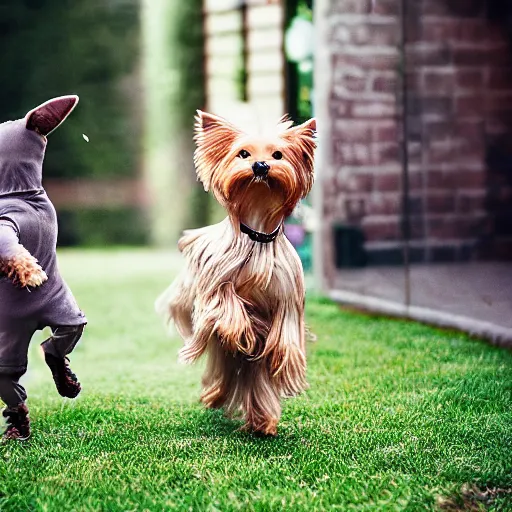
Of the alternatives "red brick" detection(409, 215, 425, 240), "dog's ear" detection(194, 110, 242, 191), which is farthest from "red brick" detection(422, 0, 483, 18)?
"dog's ear" detection(194, 110, 242, 191)

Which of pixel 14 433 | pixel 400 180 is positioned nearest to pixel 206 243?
pixel 14 433

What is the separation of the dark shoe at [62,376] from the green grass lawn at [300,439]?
0.19 meters

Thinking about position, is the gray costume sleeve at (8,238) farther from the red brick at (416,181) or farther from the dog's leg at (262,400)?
the red brick at (416,181)

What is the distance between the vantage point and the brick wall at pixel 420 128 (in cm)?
582

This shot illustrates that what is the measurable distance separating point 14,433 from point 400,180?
3.88m

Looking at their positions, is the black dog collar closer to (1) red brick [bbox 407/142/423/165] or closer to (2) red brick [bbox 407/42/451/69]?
(2) red brick [bbox 407/42/451/69]

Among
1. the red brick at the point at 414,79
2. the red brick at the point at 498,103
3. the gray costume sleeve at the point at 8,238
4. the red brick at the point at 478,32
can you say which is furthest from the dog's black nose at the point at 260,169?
the red brick at the point at 414,79

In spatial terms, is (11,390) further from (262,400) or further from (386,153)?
(386,153)

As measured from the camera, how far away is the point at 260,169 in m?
2.80

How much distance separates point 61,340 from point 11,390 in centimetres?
24

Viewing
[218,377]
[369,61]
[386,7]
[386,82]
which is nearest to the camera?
[218,377]

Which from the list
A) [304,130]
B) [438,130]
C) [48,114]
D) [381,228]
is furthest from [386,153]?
[48,114]

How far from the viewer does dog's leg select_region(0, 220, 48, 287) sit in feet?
8.49

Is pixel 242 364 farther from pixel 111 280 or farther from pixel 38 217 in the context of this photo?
pixel 111 280
